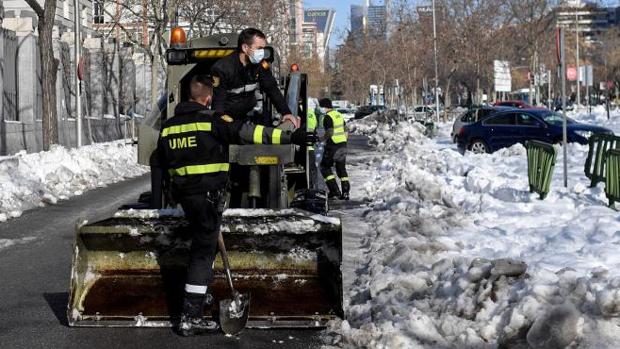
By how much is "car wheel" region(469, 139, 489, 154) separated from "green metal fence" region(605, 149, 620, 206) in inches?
588

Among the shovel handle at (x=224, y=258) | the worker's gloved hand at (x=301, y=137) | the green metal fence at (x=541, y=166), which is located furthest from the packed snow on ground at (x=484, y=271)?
the worker's gloved hand at (x=301, y=137)

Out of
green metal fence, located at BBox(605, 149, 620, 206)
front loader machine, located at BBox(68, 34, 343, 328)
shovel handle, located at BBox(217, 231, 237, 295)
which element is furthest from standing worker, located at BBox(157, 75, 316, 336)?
green metal fence, located at BBox(605, 149, 620, 206)

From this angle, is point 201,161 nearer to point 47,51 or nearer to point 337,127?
point 337,127

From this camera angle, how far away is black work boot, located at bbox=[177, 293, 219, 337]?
20.4ft

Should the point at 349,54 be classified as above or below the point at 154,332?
above

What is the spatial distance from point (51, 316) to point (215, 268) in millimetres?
1482

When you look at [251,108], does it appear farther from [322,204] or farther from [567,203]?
[567,203]

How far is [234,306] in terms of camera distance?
6.31 m

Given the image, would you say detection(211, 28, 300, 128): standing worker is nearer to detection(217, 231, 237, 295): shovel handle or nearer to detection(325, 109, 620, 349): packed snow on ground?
detection(217, 231, 237, 295): shovel handle

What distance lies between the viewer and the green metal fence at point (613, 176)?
1236 cm

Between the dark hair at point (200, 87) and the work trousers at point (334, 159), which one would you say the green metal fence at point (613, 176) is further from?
the dark hair at point (200, 87)

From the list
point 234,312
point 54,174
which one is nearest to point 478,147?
point 54,174

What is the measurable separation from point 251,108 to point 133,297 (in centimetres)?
230

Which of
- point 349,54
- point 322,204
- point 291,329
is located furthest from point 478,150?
point 349,54
